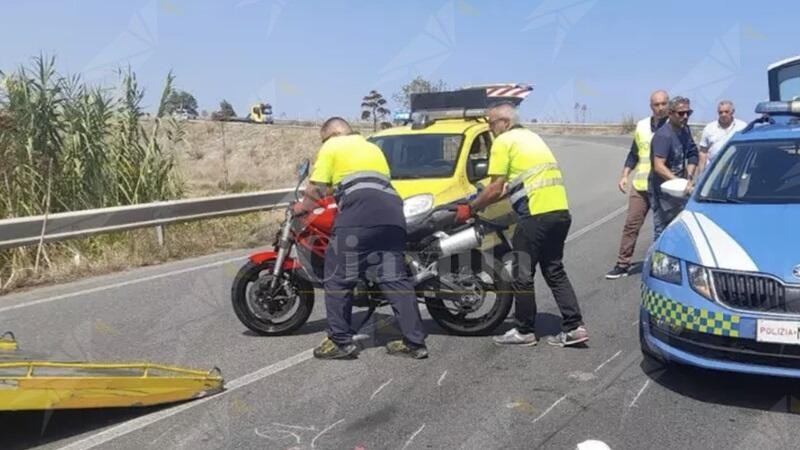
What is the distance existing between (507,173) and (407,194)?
8.72ft

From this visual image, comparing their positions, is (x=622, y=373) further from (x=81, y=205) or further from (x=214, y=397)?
(x=81, y=205)

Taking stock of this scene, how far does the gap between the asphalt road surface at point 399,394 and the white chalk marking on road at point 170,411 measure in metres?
0.01

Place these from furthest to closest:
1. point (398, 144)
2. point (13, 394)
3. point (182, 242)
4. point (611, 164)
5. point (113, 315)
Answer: point (611, 164), point (182, 242), point (398, 144), point (113, 315), point (13, 394)

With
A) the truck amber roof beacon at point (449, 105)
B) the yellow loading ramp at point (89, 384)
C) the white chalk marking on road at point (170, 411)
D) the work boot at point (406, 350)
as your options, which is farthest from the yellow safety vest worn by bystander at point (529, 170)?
the truck amber roof beacon at point (449, 105)

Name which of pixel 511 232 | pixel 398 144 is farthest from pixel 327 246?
pixel 398 144

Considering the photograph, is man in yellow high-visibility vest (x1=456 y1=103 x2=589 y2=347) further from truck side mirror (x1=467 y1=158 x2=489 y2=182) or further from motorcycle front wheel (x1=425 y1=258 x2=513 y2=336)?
truck side mirror (x1=467 y1=158 x2=489 y2=182)

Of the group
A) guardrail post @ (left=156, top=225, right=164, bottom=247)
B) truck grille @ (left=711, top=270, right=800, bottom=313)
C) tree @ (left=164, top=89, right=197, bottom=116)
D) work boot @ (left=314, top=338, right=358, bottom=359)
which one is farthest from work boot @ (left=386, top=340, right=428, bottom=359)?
tree @ (left=164, top=89, right=197, bottom=116)

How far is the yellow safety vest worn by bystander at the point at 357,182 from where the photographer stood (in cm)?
558

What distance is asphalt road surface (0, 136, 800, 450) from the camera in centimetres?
426

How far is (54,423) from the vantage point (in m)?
4.54

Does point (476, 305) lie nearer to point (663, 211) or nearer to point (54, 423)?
point (663, 211)

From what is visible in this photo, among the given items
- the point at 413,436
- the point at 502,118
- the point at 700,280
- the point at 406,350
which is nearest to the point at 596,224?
the point at 502,118

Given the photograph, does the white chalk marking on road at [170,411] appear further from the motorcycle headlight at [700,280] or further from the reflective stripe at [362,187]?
the motorcycle headlight at [700,280]

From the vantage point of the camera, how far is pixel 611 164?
26.4 m
